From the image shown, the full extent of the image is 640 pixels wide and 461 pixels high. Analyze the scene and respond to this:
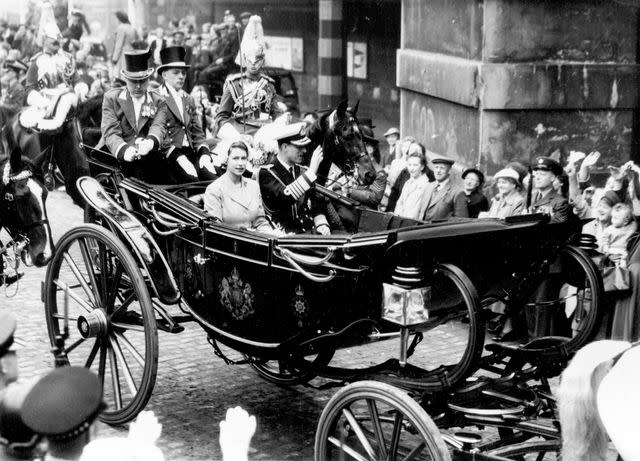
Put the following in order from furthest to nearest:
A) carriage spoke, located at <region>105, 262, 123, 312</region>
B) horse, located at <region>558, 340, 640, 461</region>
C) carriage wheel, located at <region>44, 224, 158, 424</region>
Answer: carriage spoke, located at <region>105, 262, 123, 312</region>, carriage wheel, located at <region>44, 224, 158, 424</region>, horse, located at <region>558, 340, 640, 461</region>

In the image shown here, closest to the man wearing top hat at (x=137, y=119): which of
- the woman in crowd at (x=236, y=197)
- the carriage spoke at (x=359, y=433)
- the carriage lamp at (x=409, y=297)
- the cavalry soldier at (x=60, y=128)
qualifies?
the woman in crowd at (x=236, y=197)

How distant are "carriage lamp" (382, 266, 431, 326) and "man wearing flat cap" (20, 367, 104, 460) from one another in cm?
216

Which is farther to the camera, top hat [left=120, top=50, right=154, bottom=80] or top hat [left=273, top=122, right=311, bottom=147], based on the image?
top hat [left=120, top=50, right=154, bottom=80]

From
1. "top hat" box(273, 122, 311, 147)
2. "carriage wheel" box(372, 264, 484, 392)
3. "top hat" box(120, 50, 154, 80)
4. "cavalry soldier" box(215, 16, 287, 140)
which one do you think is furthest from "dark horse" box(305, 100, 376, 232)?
"cavalry soldier" box(215, 16, 287, 140)

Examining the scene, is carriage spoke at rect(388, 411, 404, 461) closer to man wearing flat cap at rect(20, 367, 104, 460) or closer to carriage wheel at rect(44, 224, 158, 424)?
carriage wheel at rect(44, 224, 158, 424)

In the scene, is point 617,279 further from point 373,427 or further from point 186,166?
point 186,166

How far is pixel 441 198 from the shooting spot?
8391 millimetres

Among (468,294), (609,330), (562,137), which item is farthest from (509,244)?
(562,137)

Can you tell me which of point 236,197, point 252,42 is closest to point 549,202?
point 236,197

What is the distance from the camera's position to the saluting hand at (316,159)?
6.54m

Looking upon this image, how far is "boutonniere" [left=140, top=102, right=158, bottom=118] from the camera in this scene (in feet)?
24.4

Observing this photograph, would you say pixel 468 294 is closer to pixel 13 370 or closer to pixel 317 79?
pixel 13 370

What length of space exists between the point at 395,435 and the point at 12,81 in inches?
545

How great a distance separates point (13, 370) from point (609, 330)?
4.88m
